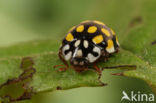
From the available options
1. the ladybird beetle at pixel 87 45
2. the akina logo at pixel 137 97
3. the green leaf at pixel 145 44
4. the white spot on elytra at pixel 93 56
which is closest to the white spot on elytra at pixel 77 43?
the ladybird beetle at pixel 87 45

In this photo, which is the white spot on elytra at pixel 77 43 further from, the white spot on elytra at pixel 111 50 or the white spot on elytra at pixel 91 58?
the white spot on elytra at pixel 111 50

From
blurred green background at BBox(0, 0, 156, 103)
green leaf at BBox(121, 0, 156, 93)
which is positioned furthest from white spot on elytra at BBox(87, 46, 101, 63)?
blurred green background at BBox(0, 0, 156, 103)

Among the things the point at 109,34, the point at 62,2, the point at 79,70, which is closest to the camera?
the point at 79,70

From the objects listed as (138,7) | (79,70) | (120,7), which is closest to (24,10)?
(120,7)

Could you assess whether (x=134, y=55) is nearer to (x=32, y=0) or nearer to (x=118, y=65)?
(x=118, y=65)

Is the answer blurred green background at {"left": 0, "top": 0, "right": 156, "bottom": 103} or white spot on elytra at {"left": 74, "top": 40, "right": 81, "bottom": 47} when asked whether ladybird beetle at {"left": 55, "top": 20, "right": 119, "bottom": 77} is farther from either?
blurred green background at {"left": 0, "top": 0, "right": 156, "bottom": 103}
